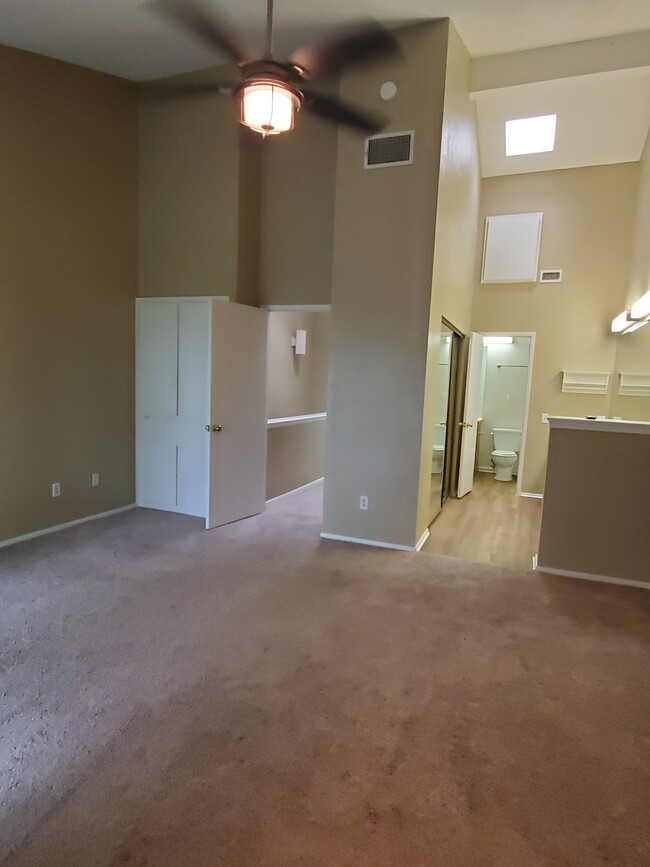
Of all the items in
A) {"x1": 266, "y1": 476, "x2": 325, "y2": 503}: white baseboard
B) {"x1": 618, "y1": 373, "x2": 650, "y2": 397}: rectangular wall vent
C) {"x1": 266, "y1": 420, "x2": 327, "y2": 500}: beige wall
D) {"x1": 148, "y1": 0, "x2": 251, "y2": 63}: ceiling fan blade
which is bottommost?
{"x1": 266, "y1": 476, "x2": 325, "y2": 503}: white baseboard

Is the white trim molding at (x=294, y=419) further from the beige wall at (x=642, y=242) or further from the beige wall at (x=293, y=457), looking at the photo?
the beige wall at (x=642, y=242)

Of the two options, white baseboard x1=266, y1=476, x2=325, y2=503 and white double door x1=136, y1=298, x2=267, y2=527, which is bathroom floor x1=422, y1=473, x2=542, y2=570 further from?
white double door x1=136, y1=298, x2=267, y2=527

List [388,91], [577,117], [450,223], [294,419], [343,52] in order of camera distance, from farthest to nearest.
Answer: [294,419], [577,117], [450,223], [388,91], [343,52]

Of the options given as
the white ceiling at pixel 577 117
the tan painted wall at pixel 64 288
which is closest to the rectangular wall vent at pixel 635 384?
the white ceiling at pixel 577 117

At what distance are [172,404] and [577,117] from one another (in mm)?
4920

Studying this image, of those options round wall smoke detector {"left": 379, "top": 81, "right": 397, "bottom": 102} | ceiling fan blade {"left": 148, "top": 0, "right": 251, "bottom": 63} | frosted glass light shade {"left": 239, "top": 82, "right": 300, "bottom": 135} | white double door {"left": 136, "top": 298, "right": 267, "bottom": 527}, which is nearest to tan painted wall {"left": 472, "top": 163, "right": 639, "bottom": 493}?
round wall smoke detector {"left": 379, "top": 81, "right": 397, "bottom": 102}

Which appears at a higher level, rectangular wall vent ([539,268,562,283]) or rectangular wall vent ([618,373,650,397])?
rectangular wall vent ([539,268,562,283])

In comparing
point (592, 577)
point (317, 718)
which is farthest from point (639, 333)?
point (317, 718)

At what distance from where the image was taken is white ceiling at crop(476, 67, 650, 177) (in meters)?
4.35

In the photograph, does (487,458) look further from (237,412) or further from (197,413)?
(197,413)

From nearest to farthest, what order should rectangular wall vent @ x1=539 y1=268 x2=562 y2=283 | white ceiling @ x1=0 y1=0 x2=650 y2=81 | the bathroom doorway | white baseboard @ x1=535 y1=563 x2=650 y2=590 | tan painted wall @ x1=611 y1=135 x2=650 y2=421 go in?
1. white ceiling @ x1=0 y1=0 x2=650 y2=81
2. white baseboard @ x1=535 y1=563 x2=650 y2=590
3. tan painted wall @ x1=611 y1=135 x2=650 y2=421
4. rectangular wall vent @ x1=539 y1=268 x2=562 y2=283
5. the bathroom doorway

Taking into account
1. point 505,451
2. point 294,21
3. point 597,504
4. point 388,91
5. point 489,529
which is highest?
point 294,21

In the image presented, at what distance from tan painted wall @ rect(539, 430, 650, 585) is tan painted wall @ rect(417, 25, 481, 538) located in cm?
97

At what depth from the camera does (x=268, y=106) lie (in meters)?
2.13
